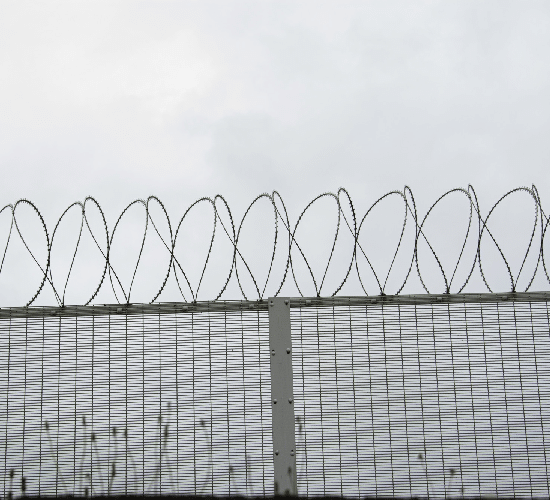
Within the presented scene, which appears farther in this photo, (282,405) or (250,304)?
(250,304)

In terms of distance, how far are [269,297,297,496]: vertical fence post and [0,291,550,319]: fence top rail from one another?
29 centimetres

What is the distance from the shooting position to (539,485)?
688cm

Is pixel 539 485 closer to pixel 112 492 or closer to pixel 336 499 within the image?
pixel 336 499

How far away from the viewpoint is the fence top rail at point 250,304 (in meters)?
7.03

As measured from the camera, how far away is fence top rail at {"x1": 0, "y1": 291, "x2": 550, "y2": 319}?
7.03 m

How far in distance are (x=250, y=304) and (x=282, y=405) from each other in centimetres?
106

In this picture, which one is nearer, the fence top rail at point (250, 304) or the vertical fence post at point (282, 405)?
the vertical fence post at point (282, 405)

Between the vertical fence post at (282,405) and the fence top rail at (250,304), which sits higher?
the fence top rail at (250,304)

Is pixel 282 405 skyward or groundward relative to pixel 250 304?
groundward

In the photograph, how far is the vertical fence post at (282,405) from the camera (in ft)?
22.2

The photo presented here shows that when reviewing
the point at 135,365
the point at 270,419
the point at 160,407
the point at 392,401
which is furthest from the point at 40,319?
the point at 392,401

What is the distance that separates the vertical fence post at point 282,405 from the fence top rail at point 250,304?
0.29 meters

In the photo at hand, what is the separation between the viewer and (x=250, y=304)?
23.0ft

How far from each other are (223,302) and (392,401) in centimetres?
198
